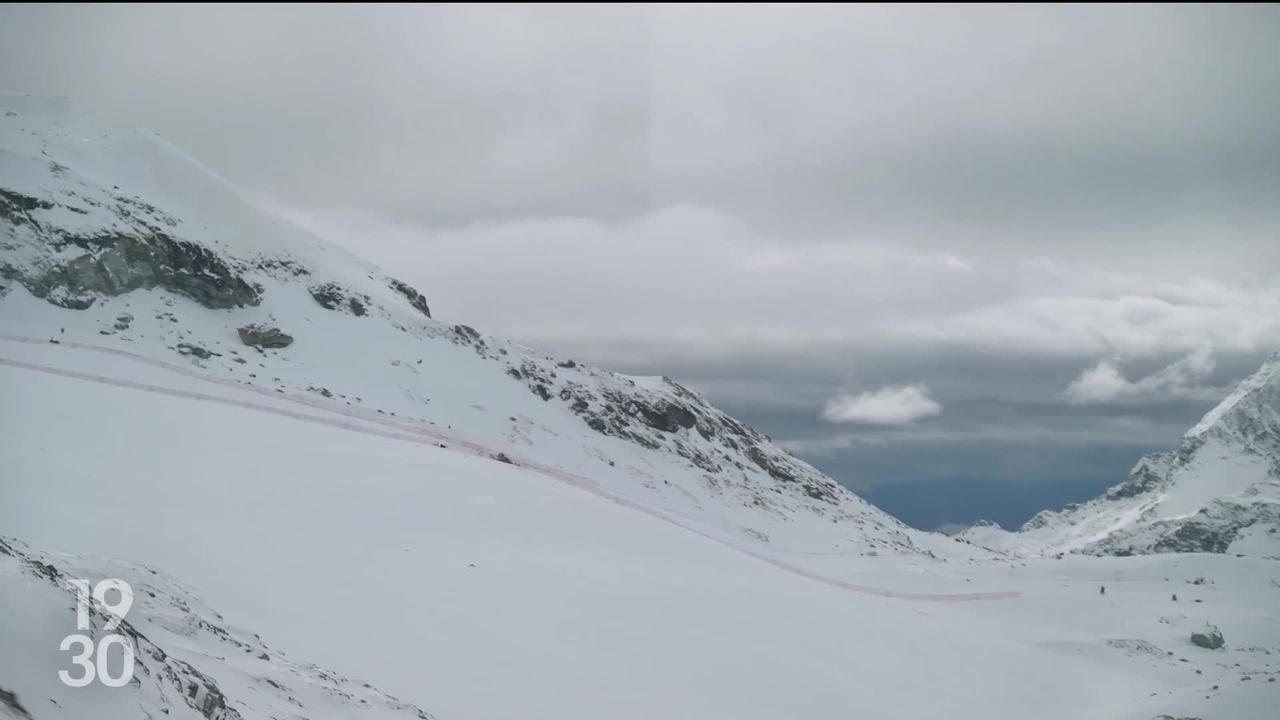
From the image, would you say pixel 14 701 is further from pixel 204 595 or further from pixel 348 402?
pixel 348 402

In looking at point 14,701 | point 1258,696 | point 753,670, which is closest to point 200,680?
point 14,701

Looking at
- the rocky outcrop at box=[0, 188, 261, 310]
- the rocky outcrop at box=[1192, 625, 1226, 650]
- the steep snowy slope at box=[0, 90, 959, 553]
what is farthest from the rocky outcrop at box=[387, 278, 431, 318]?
the rocky outcrop at box=[1192, 625, 1226, 650]

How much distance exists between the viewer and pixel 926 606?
43.8m

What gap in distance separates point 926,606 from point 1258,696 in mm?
16577

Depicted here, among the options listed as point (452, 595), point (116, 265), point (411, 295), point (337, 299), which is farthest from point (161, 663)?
point (411, 295)

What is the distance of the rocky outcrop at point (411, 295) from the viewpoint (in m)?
108

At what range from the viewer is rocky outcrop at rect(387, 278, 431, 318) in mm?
108312

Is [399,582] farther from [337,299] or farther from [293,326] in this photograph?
[337,299]

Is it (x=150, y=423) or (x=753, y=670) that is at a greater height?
(x=150, y=423)

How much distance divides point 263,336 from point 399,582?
60192mm

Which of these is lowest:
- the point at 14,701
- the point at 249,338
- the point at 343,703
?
the point at 343,703

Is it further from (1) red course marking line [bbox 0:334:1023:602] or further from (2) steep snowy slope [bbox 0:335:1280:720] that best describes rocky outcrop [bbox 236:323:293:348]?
(2) steep snowy slope [bbox 0:335:1280:720]

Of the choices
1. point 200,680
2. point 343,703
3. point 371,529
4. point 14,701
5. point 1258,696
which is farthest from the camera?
point 1258,696

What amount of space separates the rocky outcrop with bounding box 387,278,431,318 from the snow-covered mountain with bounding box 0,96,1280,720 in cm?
3350
